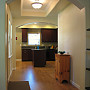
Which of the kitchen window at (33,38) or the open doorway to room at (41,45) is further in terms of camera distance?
the kitchen window at (33,38)

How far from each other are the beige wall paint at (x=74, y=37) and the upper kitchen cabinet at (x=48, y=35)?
5430 mm

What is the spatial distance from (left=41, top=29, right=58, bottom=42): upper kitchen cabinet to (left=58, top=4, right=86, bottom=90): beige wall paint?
5430 mm

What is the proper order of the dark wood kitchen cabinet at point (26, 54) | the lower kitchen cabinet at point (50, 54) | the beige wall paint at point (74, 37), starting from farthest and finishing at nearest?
the lower kitchen cabinet at point (50, 54) < the dark wood kitchen cabinet at point (26, 54) < the beige wall paint at point (74, 37)

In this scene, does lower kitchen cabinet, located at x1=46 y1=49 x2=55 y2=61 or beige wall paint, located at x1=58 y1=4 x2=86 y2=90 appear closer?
beige wall paint, located at x1=58 y1=4 x2=86 y2=90

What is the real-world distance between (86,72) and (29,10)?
482cm

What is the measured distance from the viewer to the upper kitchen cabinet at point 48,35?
11281mm

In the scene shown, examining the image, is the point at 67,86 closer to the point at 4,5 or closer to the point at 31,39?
the point at 4,5

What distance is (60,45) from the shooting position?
6.19 metres

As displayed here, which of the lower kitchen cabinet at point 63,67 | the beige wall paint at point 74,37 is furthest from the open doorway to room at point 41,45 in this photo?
the lower kitchen cabinet at point 63,67

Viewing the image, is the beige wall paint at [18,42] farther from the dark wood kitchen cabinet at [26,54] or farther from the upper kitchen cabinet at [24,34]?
the dark wood kitchen cabinet at [26,54]

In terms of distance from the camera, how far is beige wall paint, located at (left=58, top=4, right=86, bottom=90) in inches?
161

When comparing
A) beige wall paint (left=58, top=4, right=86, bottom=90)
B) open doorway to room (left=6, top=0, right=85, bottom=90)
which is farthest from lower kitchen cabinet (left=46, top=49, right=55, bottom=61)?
beige wall paint (left=58, top=4, right=86, bottom=90)

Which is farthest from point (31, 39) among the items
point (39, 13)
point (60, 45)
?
point (60, 45)

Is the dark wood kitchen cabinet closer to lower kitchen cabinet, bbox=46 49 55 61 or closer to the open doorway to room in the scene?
the open doorway to room
